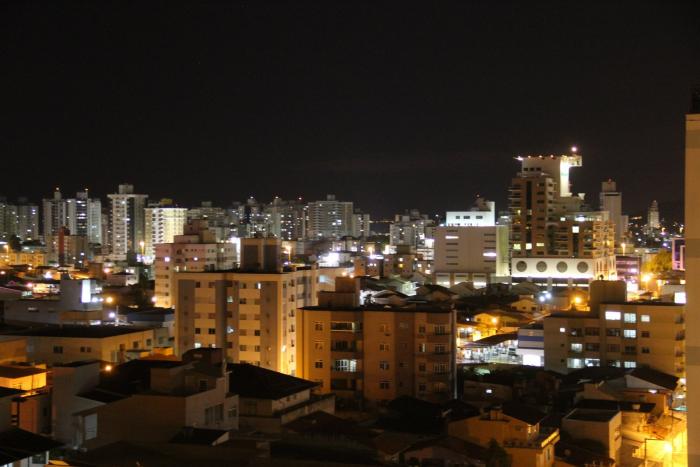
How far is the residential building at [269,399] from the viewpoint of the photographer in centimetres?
820

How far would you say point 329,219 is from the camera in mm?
58094

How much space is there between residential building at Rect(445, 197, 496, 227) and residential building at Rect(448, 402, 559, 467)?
68.3ft

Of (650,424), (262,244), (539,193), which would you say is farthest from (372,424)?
(539,193)

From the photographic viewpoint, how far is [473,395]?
10.6 m

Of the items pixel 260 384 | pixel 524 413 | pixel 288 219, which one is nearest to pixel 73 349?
pixel 260 384

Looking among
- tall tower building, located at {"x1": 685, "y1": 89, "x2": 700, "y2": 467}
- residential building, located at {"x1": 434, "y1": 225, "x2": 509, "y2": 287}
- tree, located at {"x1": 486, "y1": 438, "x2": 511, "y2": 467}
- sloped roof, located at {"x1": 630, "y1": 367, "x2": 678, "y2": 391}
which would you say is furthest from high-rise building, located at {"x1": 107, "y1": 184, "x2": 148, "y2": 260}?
tall tower building, located at {"x1": 685, "y1": 89, "x2": 700, "y2": 467}

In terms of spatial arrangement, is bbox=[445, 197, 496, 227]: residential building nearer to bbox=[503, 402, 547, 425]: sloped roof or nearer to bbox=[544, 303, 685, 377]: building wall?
bbox=[544, 303, 685, 377]: building wall

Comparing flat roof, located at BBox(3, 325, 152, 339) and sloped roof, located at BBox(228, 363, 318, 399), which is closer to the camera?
sloped roof, located at BBox(228, 363, 318, 399)

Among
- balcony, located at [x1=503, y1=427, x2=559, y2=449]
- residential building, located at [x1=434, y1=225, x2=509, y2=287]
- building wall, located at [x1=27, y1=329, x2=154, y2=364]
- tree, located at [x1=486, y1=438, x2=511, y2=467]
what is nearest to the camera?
tree, located at [x1=486, y1=438, x2=511, y2=467]

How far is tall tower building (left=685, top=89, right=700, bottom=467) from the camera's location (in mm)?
2340

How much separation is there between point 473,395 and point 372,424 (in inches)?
82.8

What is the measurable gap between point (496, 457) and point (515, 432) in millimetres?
702

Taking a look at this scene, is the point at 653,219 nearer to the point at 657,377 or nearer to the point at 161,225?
the point at 161,225

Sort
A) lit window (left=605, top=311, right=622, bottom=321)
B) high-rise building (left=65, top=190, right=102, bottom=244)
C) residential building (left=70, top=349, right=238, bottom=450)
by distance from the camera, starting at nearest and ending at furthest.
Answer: residential building (left=70, top=349, right=238, bottom=450) → lit window (left=605, top=311, right=622, bottom=321) → high-rise building (left=65, top=190, right=102, bottom=244)
